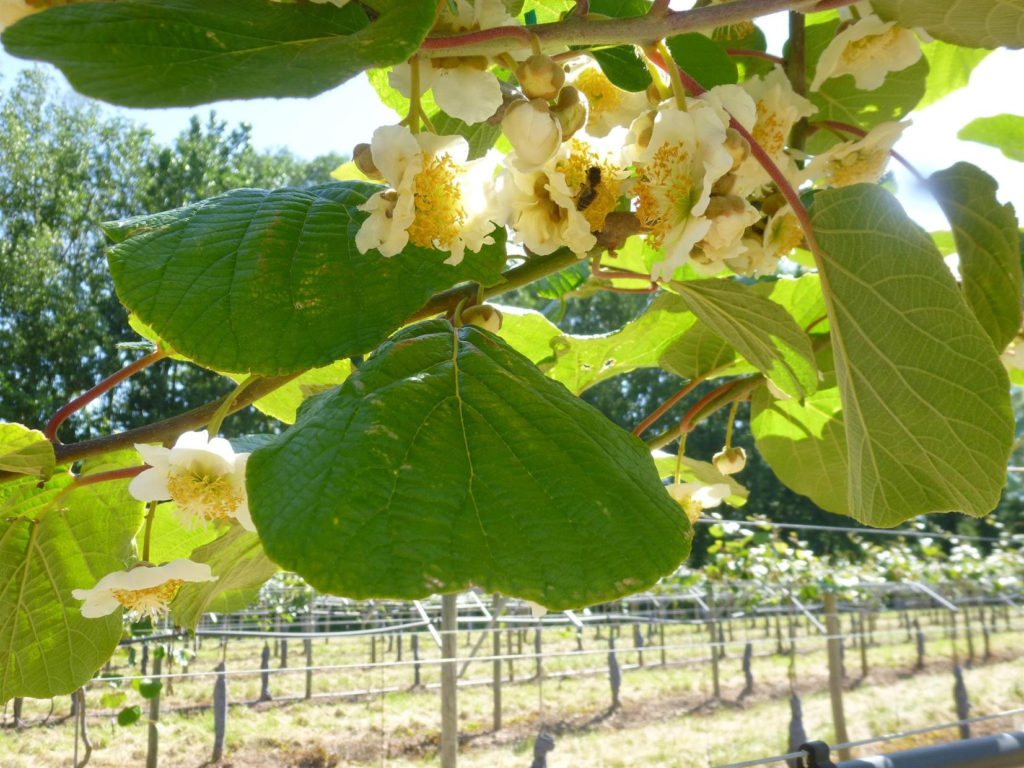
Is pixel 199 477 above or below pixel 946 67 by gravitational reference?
below

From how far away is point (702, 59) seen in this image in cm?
39

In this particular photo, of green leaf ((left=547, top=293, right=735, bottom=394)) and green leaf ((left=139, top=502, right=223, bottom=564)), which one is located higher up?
green leaf ((left=547, top=293, right=735, bottom=394))

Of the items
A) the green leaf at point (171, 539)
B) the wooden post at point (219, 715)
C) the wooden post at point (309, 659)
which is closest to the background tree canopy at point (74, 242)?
the wooden post at point (309, 659)

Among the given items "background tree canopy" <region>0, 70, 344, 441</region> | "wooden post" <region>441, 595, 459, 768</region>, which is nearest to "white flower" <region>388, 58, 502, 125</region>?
"wooden post" <region>441, 595, 459, 768</region>

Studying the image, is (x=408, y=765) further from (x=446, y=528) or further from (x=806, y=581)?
(x=446, y=528)

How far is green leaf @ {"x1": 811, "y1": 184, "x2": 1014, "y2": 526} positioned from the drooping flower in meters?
0.17

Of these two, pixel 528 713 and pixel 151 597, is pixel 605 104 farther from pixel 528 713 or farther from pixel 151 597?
pixel 528 713

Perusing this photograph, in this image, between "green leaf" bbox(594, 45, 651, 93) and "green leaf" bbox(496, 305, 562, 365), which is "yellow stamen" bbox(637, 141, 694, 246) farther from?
"green leaf" bbox(496, 305, 562, 365)

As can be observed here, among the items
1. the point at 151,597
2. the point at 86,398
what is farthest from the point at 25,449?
the point at 151,597

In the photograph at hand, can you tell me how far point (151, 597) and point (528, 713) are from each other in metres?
7.42

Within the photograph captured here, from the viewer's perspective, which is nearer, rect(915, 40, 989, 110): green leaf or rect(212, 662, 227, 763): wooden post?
rect(915, 40, 989, 110): green leaf

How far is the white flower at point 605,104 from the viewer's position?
379 mm

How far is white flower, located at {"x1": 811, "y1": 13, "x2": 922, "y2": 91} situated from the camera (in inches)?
17.4

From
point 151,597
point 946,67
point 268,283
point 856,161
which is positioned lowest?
point 151,597
